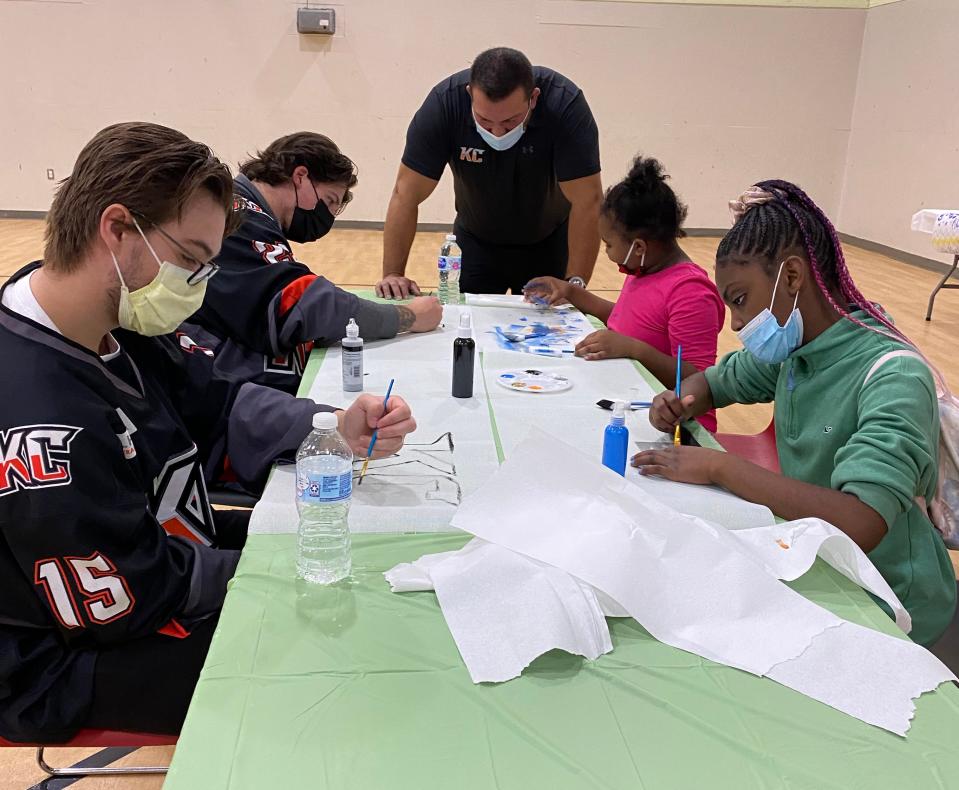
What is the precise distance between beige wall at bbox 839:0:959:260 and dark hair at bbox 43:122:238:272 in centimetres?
857

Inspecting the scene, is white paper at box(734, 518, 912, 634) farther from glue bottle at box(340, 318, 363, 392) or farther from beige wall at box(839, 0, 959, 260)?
beige wall at box(839, 0, 959, 260)

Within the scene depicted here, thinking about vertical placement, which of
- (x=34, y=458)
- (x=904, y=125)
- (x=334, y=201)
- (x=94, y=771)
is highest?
(x=904, y=125)

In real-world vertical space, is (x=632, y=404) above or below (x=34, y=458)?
below

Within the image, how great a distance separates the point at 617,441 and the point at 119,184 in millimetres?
927

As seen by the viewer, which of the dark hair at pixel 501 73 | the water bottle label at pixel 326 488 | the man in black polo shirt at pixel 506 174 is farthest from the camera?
the man in black polo shirt at pixel 506 174

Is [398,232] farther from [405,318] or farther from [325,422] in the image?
[325,422]

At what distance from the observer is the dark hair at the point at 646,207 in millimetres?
2439

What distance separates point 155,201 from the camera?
4.06 ft

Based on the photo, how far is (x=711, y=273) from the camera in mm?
6953

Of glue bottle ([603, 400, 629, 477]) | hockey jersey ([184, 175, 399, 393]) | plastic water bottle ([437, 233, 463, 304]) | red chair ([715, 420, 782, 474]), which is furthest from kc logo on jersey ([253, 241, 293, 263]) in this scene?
red chair ([715, 420, 782, 474])

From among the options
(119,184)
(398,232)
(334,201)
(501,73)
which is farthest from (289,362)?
(398,232)

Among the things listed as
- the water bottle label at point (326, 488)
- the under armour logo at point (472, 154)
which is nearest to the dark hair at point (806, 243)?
the water bottle label at point (326, 488)

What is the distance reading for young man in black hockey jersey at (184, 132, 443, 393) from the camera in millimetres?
2205

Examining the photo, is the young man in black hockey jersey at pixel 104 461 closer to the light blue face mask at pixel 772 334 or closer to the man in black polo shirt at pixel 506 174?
the light blue face mask at pixel 772 334
